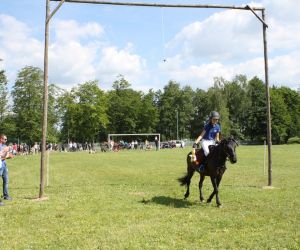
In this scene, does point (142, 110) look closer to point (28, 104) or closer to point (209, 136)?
point (28, 104)

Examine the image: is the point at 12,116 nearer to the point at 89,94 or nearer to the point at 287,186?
the point at 89,94

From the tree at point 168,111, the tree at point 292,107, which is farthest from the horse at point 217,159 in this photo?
the tree at point 168,111

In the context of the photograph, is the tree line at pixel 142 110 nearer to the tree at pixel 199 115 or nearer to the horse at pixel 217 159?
the tree at pixel 199 115

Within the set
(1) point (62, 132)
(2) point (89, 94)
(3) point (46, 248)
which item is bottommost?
(3) point (46, 248)

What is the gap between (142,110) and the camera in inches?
4395

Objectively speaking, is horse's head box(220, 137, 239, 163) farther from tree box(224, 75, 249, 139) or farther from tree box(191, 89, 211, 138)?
tree box(191, 89, 211, 138)

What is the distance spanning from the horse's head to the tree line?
66983 millimetres

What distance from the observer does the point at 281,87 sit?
384 ft

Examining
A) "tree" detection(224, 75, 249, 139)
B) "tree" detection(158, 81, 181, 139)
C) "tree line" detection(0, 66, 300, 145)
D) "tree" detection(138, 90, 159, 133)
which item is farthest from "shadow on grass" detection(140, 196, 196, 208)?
"tree" detection(158, 81, 181, 139)

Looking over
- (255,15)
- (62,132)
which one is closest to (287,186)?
(255,15)

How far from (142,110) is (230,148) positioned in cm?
9933

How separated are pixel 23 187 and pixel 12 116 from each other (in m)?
73.0

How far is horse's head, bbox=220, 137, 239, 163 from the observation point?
40.7 ft

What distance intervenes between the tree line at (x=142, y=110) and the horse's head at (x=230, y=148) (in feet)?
220
